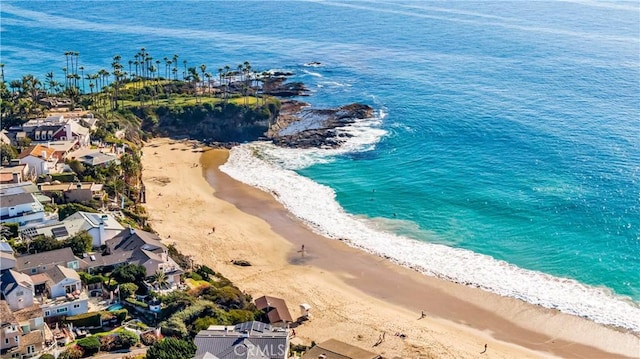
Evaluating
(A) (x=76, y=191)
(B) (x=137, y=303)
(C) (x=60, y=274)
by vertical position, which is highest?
(A) (x=76, y=191)

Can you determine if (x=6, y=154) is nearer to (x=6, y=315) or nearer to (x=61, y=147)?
(x=61, y=147)

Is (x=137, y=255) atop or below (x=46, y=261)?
below

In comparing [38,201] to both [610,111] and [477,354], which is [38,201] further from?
[610,111]

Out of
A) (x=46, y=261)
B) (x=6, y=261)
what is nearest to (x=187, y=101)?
(x=46, y=261)

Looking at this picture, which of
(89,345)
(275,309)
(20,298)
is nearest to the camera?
(89,345)

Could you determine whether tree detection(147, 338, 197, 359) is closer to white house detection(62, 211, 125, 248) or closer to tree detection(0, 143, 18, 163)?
white house detection(62, 211, 125, 248)

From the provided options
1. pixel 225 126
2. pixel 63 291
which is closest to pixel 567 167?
pixel 225 126
